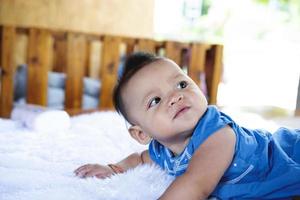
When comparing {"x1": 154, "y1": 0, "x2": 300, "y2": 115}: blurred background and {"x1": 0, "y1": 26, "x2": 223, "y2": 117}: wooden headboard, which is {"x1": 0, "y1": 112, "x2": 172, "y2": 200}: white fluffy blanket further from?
{"x1": 154, "y1": 0, "x2": 300, "y2": 115}: blurred background

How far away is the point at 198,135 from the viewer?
0.74m

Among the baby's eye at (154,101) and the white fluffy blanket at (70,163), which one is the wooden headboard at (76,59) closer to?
the white fluffy blanket at (70,163)

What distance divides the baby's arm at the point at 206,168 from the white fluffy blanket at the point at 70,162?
14 centimetres

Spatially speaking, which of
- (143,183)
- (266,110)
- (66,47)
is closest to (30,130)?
(66,47)

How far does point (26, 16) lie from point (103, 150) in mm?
1461

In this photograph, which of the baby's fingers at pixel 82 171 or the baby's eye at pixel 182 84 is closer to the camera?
the baby's eye at pixel 182 84

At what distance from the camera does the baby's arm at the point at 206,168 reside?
64 cm

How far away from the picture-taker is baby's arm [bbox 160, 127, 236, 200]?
640 millimetres

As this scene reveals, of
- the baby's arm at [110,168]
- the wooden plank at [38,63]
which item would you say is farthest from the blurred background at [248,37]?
the baby's arm at [110,168]

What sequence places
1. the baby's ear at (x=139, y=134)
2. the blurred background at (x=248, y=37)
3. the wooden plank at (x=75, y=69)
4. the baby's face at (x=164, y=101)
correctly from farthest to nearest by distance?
the blurred background at (x=248, y=37) → the wooden plank at (x=75, y=69) → the baby's ear at (x=139, y=134) → the baby's face at (x=164, y=101)

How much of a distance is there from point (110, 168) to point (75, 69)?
0.97 metres

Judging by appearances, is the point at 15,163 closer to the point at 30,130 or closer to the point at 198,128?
the point at 30,130

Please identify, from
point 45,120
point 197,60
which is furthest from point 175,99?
point 197,60

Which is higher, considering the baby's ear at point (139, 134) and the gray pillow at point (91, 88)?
the baby's ear at point (139, 134)
